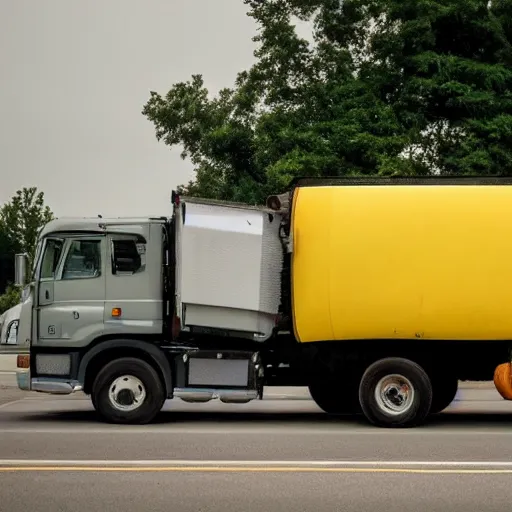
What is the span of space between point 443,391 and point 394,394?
1.97 meters

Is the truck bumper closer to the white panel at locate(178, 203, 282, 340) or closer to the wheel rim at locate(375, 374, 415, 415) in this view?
the white panel at locate(178, 203, 282, 340)

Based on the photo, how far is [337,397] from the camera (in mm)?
16016

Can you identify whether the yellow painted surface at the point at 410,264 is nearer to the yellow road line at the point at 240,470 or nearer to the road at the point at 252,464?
the road at the point at 252,464

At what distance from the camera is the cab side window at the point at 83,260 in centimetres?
1441

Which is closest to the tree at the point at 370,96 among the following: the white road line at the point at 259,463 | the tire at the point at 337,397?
the tire at the point at 337,397

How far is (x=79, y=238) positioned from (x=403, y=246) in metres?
3.93

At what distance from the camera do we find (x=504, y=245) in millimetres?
13633

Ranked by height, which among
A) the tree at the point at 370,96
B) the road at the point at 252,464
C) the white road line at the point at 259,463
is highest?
the tree at the point at 370,96

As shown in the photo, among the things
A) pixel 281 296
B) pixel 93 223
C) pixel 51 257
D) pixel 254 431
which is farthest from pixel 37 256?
Result: pixel 254 431

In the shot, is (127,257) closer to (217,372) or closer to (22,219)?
(217,372)

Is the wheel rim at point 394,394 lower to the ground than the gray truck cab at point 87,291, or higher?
lower

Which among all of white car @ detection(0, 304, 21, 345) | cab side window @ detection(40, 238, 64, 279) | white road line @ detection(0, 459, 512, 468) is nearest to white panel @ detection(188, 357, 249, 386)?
cab side window @ detection(40, 238, 64, 279)

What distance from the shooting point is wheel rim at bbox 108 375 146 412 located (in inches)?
559

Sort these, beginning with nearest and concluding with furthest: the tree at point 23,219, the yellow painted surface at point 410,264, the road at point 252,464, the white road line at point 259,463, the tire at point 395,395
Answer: the road at point 252,464, the white road line at point 259,463, the yellow painted surface at point 410,264, the tire at point 395,395, the tree at point 23,219
